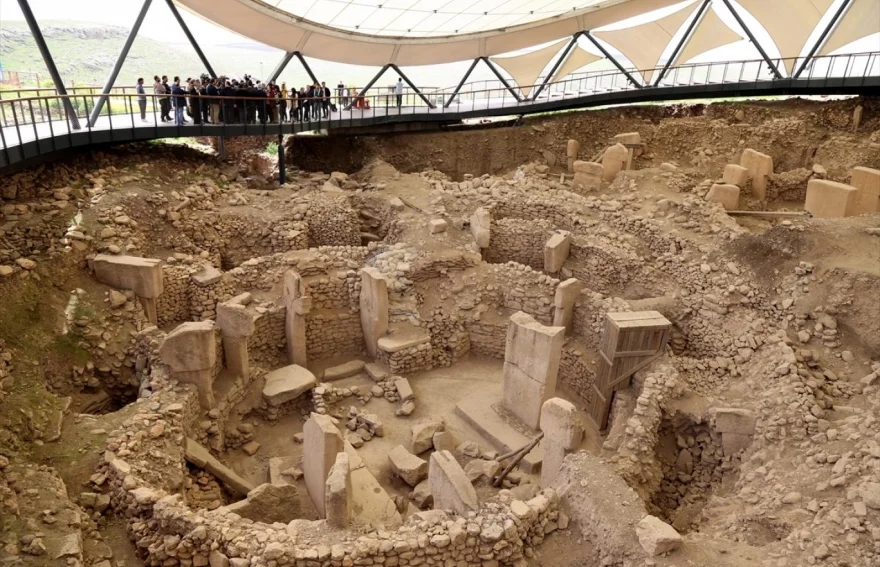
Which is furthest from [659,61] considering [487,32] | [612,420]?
[612,420]

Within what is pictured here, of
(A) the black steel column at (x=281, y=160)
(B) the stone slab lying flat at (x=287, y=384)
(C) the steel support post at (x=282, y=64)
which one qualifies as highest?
(C) the steel support post at (x=282, y=64)

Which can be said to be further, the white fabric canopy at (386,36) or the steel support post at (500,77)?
the steel support post at (500,77)

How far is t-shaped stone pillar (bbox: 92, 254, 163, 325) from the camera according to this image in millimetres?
10250

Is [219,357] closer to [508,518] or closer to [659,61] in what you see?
[508,518]

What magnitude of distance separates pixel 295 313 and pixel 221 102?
24.9 ft

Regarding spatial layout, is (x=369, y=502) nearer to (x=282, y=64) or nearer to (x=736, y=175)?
(x=736, y=175)

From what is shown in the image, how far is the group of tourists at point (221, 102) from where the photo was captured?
14744 millimetres

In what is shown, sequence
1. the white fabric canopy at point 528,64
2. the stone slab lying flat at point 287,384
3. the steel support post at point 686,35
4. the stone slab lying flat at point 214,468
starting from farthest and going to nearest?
the white fabric canopy at point 528,64
the steel support post at point 686,35
the stone slab lying flat at point 287,384
the stone slab lying flat at point 214,468

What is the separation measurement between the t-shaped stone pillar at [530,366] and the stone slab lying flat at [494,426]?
1.07 feet

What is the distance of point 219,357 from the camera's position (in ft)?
32.6

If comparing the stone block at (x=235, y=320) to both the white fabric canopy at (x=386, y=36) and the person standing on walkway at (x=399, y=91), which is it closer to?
the white fabric canopy at (x=386, y=36)

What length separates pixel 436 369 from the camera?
11641 mm

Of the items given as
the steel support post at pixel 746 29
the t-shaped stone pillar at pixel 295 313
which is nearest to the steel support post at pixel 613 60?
the steel support post at pixel 746 29

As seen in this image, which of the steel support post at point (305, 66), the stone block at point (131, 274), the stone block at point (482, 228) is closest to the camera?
the stone block at point (131, 274)
